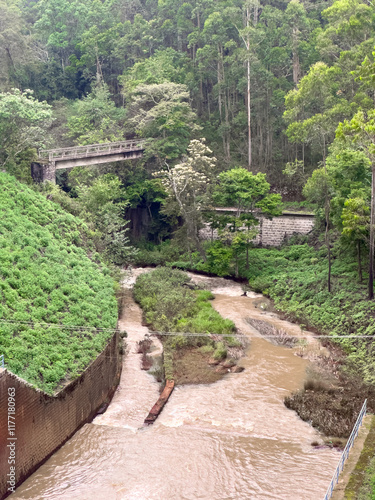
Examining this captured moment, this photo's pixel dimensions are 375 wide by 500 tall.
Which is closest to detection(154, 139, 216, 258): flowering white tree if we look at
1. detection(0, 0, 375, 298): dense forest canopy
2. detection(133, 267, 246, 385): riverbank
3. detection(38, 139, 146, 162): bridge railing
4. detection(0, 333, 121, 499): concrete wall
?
detection(0, 0, 375, 298): dense forest canopy

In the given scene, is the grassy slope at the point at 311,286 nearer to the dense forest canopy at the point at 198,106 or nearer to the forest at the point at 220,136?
the forest at the point at 220,136

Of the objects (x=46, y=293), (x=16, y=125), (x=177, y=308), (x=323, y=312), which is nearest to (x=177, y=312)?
(x=177, y=308)

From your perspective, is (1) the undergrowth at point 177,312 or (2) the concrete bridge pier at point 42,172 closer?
(1) the undergrowth at point 177,312

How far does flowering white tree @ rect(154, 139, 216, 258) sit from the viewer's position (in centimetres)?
3219

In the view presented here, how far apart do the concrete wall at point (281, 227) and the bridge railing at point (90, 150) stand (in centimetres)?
1145

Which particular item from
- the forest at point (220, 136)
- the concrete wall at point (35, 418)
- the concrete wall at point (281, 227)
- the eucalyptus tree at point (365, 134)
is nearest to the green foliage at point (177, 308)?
the forest at point (220, 136)

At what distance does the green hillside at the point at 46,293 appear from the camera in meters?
14.3

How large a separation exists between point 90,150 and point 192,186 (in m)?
9.66

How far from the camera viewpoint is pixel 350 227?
22.9 metres

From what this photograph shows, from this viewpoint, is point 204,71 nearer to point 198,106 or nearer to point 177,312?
point 198,106

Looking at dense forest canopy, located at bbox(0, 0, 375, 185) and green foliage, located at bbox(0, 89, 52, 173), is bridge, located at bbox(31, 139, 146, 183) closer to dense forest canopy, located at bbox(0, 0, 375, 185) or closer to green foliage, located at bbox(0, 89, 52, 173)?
dense forest canopy, located at bbox(0, 0, 375, 185)

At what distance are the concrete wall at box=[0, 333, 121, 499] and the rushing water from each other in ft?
1.19

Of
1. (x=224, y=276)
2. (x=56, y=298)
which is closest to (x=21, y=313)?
(x=56, y=298)

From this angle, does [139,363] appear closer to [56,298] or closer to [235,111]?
[56,298]
